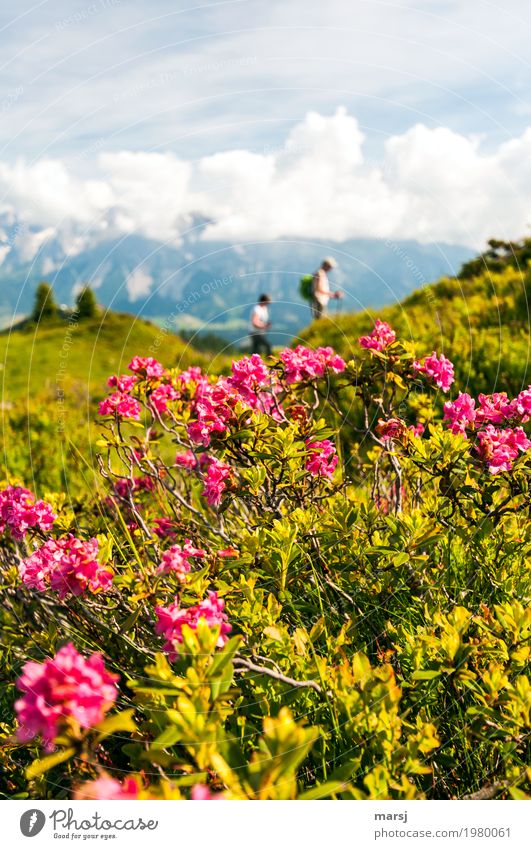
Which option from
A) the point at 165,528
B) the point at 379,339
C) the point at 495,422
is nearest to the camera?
the point at 495,422

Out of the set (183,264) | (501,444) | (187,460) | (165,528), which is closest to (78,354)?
(187,460)

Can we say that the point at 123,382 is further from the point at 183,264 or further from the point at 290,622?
the point at 290,622

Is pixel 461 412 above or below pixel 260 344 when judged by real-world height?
below

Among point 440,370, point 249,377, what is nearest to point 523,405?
point 440,370

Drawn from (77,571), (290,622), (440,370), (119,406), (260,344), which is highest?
(260,344)

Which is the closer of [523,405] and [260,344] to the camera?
[523,405]

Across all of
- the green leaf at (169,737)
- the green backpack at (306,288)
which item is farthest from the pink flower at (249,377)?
the green backpack at (306,288)

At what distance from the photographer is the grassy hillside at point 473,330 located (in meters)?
5.85

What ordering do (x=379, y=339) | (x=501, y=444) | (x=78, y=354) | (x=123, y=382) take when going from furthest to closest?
(x=78, y=354) → (x=123, y=382) → (x=379, y=339) → (x=501, y=444)

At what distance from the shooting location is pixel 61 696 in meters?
1.42

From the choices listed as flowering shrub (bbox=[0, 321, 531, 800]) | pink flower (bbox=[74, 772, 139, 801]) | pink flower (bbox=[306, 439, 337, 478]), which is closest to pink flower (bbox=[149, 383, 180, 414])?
flowering shrub (bbox=[0, 321, 531, 800])

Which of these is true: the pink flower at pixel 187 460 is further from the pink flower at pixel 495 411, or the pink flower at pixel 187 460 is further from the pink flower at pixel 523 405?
the pink flower at pixel 523 405

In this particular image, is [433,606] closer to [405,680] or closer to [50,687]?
[405,680]

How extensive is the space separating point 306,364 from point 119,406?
101 cm
